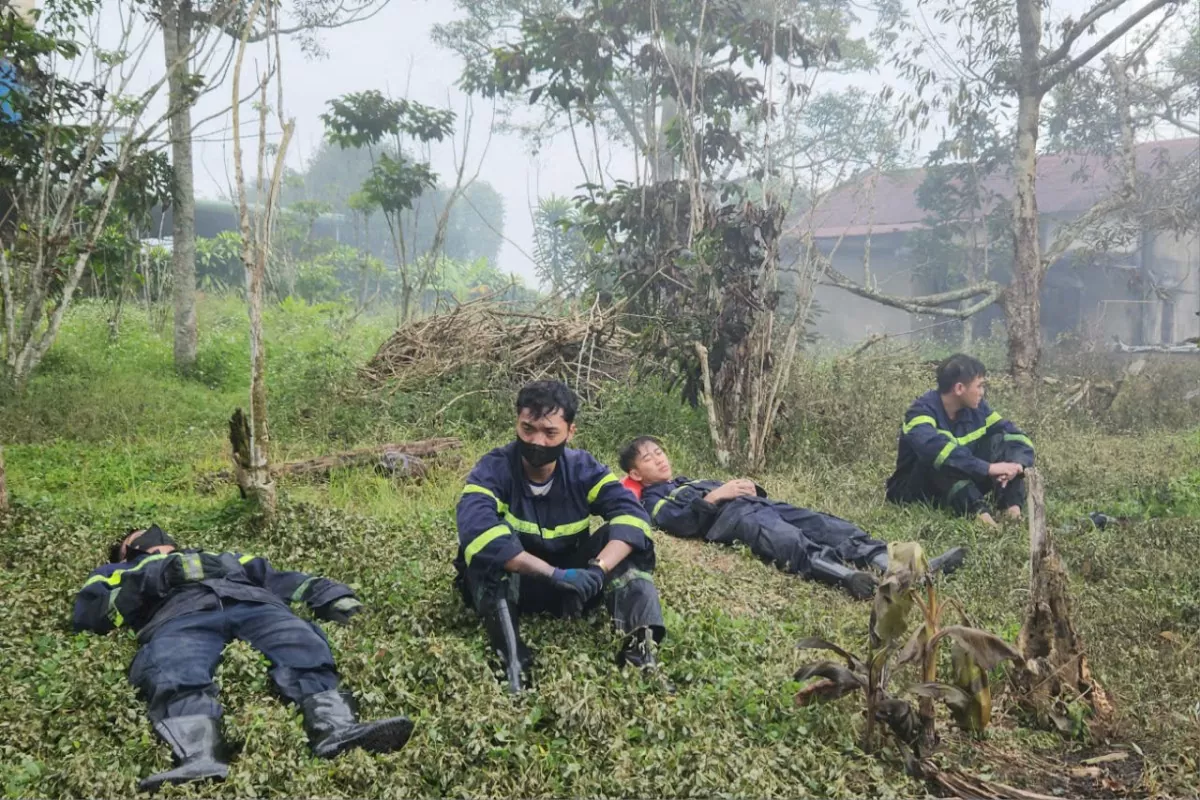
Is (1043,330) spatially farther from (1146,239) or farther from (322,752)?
(322,752)

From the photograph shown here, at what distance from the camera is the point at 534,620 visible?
4016 millimetres

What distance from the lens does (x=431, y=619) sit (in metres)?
4.04

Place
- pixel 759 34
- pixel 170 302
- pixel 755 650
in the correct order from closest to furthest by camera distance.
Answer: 1. pixel 755 650
2. pixel 759 34
3. pixel 170 302

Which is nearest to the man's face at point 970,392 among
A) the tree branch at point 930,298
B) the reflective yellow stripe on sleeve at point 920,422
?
the reflective yellow stripe on sleeve at point 920,422

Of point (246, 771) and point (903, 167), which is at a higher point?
point (903, 167)

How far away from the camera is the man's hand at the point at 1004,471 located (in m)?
6.00

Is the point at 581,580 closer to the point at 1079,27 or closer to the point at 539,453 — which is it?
the point at 539,453

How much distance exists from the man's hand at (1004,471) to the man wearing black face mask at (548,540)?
9.80 feet

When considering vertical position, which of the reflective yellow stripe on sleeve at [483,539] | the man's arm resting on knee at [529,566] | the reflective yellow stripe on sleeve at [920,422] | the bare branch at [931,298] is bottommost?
the man's arm resting on knee at [529,566]

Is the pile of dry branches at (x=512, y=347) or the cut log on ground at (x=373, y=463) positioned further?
the pile of dry branches at (x=512, y=347)

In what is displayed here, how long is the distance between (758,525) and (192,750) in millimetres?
3307

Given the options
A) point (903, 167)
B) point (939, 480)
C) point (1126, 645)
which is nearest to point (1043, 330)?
point (903, 167)

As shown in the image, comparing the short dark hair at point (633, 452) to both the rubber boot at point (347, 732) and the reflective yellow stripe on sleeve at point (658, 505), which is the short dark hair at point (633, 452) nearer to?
the reflective yellow stripe on sleeve at point (658, 505)

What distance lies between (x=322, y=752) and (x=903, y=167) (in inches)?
874
